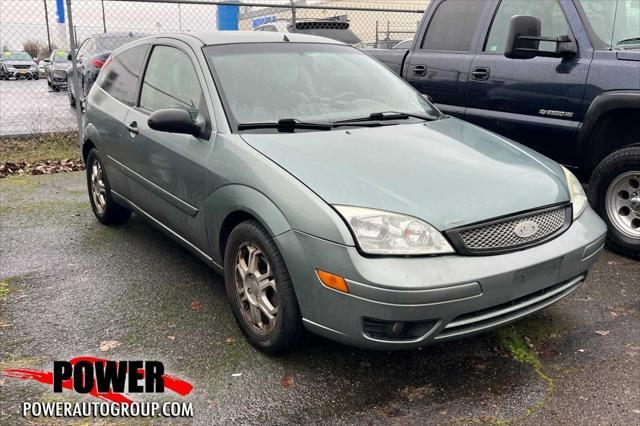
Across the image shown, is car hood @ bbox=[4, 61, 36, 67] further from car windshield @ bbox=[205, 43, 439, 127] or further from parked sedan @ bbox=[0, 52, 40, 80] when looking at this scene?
car windshield @ bbox=[205, 43, 439, 127]

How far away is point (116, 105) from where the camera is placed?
15.2ft

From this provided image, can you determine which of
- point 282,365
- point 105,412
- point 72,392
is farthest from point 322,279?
point 72,392

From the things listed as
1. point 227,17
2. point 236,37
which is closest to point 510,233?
point 236,37

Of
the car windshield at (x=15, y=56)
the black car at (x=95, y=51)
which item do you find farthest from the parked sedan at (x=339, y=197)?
the car windshield at (x=15, y=56)

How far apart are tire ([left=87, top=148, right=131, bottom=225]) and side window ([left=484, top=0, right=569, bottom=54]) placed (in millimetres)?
3571

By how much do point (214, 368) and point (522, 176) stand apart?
1.92m

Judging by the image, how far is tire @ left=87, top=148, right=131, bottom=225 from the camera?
5.05m

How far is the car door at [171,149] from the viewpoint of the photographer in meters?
3.48

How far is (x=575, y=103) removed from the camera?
4.51 meters

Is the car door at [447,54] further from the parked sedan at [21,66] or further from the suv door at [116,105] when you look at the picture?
the parked sedan at [21,66]

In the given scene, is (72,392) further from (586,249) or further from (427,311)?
(586,249)

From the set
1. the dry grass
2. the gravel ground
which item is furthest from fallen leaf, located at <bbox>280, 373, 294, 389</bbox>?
the dry grass

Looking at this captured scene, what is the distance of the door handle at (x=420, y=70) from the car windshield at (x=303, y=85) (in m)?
1.41

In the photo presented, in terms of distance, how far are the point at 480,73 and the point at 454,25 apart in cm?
71
